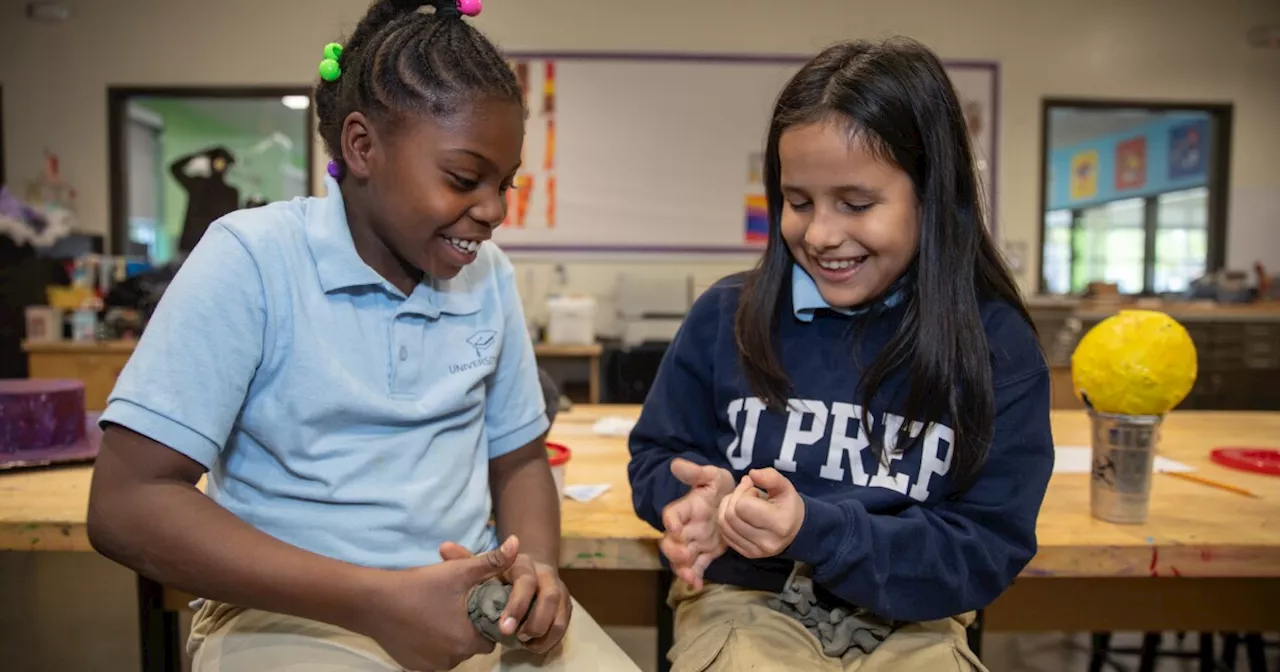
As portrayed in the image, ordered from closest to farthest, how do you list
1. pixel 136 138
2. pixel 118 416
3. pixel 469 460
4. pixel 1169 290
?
pixel 118 416 → pixel 469 460 → pixel 1169 290 → pixel 136 138

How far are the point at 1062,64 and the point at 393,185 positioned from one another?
5104 millimetres

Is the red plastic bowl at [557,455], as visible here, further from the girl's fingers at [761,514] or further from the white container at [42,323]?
the white container at [42,323]

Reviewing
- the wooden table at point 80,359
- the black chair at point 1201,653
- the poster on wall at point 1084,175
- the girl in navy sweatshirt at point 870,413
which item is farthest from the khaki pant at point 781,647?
the poster on wall at point 1084,175

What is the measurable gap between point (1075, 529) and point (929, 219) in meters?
0.50

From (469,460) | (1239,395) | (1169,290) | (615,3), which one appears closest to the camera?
(469,460)

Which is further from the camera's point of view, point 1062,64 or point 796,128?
point 1062,64

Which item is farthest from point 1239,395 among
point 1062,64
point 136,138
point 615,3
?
point 136,138

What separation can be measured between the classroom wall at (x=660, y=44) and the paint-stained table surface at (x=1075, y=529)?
3.63m

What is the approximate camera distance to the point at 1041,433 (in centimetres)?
105

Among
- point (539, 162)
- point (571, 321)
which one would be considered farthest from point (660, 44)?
A: point (571, 321)

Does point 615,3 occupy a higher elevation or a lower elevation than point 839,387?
higher

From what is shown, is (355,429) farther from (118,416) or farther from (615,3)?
(615,3)

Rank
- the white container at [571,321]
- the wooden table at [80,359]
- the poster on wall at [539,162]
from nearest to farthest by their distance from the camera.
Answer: the wooden table at [80,359]
the white container at [571,321]
the poster on wall at [539,162]

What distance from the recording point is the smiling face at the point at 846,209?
105 cm
